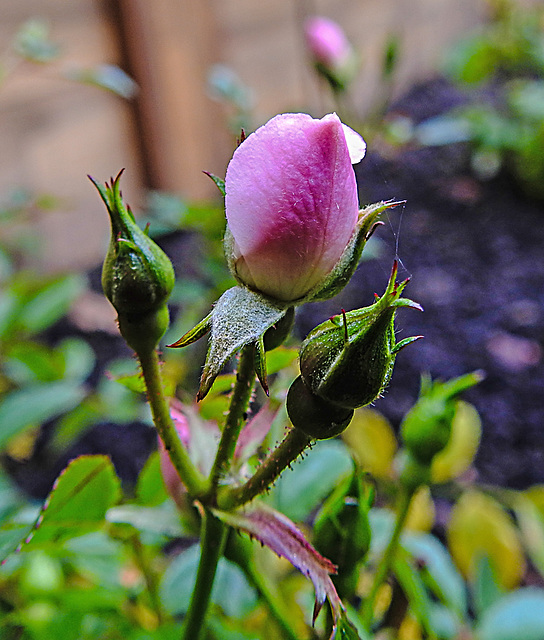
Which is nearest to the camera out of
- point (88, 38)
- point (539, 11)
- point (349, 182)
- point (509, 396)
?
point (349, 182)

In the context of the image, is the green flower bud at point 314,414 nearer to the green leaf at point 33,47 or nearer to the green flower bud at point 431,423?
the green flower bud at point 431,423

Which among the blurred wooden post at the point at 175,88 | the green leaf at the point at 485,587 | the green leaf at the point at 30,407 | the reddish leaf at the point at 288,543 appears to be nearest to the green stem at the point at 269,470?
the reddish leaf at the point at 288,543

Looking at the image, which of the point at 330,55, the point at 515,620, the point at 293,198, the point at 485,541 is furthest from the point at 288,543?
the point at 330,55

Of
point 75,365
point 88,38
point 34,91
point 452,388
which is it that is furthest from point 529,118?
point 452,388

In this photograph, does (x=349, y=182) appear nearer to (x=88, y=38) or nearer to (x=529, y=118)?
(x=88, y=38)

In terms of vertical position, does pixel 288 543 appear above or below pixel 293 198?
below

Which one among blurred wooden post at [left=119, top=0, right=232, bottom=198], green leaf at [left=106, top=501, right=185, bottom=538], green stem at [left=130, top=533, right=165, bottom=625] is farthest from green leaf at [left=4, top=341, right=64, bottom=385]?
blurred wooden post at [left=119, top=0, right=232, bottom=198]

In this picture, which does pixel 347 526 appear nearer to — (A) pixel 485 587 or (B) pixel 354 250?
(B) pixel 354 250
